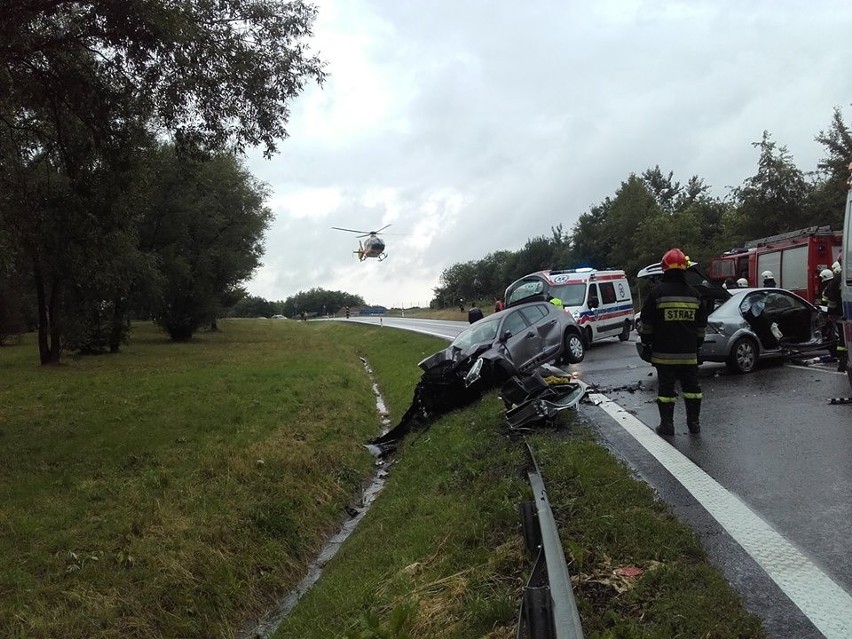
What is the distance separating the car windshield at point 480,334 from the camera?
37.7 ft

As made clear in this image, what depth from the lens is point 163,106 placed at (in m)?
9.97

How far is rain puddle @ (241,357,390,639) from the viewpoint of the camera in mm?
6116

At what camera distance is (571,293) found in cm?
1728

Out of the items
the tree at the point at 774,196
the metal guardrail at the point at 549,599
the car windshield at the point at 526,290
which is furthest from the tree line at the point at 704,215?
the metal guardrail at the point at 549,599

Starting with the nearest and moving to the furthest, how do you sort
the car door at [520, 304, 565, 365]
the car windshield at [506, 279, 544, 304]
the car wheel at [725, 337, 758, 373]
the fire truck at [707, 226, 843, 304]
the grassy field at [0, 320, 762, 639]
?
1. the grassy field at [0, 320, 762, 639]
2. the car wheel at [725, 337, 758, 373]
3. the car door at [520, 304, 565, 365]
4. the car windshield at [506, 279, 544, 304]
5. the fire truck at [707, 226, 843, 304]

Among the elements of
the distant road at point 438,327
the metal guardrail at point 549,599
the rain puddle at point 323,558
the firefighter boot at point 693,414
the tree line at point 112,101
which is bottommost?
the rain puddle at point 323,558

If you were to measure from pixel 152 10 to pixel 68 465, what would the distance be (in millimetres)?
6021

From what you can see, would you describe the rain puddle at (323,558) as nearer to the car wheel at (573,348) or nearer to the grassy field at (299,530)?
the grassy field at (299,530)

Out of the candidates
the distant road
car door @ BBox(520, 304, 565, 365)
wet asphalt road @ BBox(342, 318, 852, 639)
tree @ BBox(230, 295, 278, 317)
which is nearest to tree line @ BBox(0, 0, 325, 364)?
car door @ BBox(520, 304, 565, 365)

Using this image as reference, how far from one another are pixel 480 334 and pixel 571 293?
633 cm

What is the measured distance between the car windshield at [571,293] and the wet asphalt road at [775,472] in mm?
6825

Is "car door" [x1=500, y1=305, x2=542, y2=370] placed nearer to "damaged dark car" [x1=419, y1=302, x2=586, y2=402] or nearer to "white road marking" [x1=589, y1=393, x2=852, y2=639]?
"damaged dark car" [x1=419, y1=302, x2=586, y2=402]

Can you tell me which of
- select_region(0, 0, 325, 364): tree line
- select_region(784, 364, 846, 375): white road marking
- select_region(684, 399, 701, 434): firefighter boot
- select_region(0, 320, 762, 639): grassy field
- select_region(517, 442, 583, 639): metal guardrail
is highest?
select_region(0, 0, 325, 364): tree line

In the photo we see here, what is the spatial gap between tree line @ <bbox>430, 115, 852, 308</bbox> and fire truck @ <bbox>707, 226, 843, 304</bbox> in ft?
10.1
